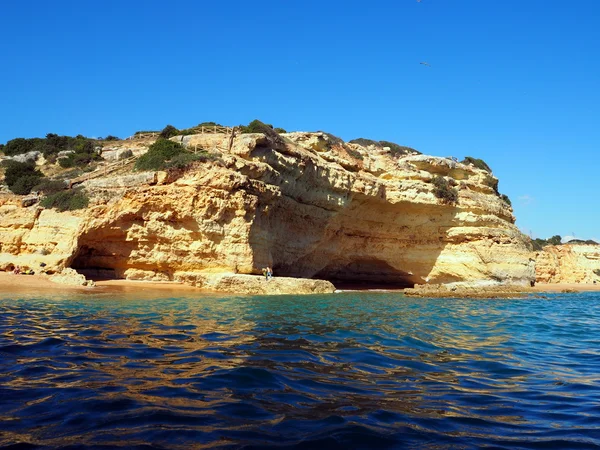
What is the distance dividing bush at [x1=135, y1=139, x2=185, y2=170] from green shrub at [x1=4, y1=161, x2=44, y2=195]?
269 inches

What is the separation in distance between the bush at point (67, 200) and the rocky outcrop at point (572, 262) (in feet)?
158

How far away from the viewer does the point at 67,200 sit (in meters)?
23.0

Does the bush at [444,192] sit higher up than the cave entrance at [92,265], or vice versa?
the bush at [444,192]

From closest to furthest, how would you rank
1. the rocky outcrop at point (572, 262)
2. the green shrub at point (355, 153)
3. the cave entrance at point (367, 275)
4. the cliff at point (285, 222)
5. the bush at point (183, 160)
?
the cliff at point (285, 222), the bush at point (183, 160), the green shrub at point (355, 153), the cave entrance at point (367, 275), the rocky outcrop at point (572, 262)

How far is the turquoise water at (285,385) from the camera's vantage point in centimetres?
397

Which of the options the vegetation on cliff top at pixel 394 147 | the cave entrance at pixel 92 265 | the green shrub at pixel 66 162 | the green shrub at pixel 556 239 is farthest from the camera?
the green shrub at pixel 556 239

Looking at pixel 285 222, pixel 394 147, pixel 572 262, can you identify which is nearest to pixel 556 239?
pixel 572 262

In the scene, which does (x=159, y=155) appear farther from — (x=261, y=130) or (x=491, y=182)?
(x=491, y=182)

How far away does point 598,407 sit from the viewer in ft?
17.0

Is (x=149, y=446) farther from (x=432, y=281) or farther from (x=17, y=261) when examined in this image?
(x=432, y=281)

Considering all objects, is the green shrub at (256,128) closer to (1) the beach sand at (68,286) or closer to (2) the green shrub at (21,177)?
(1) the beach sand at (68,286)

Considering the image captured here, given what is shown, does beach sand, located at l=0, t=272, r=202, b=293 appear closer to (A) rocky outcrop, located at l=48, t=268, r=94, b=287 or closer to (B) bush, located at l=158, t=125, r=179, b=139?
(A) rocky outcrop, located at l=48, t=268, r=94, b=287

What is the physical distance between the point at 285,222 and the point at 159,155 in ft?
26.0

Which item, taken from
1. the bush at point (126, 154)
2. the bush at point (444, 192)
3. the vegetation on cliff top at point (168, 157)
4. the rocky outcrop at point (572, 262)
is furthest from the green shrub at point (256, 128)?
the rocky outcrop at point (572, 262)
